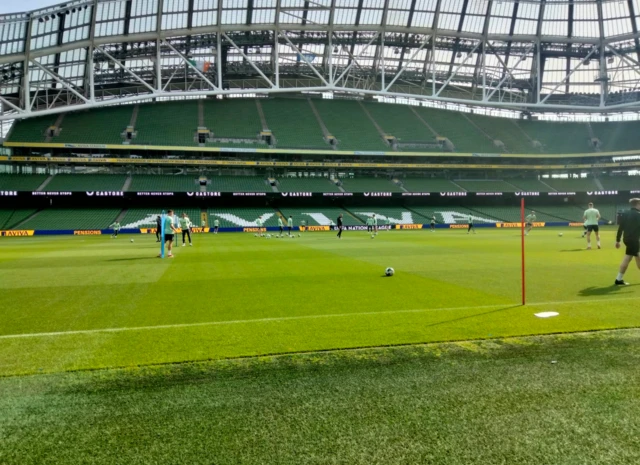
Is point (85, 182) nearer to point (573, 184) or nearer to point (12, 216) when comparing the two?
point (12, 216)

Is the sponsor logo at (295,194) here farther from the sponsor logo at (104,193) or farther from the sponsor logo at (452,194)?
the sponsor logo at (104,193)

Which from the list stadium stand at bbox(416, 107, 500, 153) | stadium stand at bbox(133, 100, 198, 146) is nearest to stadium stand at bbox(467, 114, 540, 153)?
stadium stand at bbox(416, 107, 500, 153)

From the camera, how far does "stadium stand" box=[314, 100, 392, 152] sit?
59.6 metres

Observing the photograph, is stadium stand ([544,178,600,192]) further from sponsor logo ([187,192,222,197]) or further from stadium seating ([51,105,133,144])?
stadium seating ([51,105,133,144])

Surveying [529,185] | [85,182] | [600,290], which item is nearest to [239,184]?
[85,182]

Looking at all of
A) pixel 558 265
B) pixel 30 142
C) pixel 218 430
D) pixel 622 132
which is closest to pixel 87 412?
pixel 218 430

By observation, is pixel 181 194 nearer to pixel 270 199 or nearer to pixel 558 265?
pixel 270 199

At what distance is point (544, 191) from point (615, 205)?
10029 mm

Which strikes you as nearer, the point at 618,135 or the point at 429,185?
the point at 429,185

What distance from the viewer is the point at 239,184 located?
56219 millimetres

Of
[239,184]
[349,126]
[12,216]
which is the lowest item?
[12,216]

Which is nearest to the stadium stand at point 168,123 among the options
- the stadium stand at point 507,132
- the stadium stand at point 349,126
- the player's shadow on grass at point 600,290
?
the stadium stand at point 349,126

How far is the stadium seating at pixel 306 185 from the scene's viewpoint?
187 ft

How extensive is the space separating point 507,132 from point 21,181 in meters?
65.7
